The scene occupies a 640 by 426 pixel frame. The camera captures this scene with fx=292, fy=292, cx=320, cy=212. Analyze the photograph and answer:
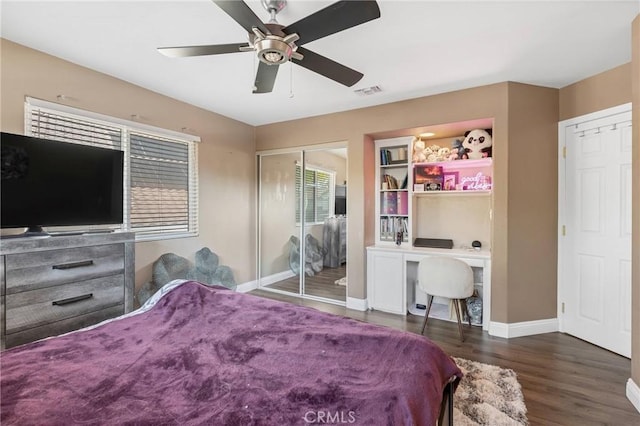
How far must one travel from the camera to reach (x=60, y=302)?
2.09 meters

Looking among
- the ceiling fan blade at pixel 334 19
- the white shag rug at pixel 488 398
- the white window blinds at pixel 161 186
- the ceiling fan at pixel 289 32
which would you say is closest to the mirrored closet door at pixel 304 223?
the white window blinds at pixel 161 186

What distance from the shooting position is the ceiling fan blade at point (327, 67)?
1.86 m

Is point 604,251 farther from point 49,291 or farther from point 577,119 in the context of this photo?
point 49,291

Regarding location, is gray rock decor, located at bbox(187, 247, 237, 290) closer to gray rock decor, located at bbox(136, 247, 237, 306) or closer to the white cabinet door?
gray rock decor, located at bbox(136, 247, 237, 306)

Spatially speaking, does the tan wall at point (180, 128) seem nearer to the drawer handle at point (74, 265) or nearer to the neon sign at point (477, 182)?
the drawer handle at point (74, 265)

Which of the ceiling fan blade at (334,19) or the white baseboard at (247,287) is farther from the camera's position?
the white baseboard at (247,287)

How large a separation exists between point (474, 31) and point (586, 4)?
63 cm

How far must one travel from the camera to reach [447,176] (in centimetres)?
370

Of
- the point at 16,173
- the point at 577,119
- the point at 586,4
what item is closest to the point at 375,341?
the point at 586,4

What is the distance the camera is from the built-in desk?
3.41 metres

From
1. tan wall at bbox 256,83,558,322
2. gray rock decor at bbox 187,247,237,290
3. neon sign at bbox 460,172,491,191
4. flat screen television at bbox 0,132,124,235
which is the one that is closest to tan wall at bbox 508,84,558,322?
tan wall at bbox 256,83,558,322

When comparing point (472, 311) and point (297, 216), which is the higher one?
point (297, 216)

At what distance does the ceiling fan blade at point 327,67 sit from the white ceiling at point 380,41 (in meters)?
0.32

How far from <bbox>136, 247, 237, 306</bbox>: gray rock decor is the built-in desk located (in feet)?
6.25
